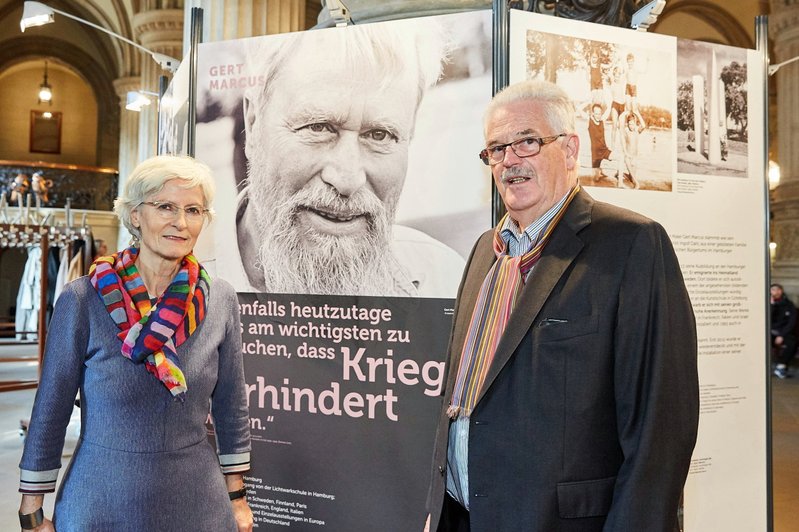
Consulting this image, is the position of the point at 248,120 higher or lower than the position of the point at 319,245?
higher

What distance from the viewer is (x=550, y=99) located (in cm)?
154

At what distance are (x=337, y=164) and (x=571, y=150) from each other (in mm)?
1062

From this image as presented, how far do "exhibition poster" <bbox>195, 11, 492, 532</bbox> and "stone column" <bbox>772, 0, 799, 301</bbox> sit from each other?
11016mm

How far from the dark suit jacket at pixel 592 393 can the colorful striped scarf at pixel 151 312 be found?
0.77 meters

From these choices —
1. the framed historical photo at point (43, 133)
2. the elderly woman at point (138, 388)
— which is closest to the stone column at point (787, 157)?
the elderly woman at point (138, 388)

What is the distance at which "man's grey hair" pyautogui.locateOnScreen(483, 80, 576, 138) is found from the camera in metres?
1.53

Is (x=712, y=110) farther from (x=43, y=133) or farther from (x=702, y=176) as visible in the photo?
(x=43, y=133)

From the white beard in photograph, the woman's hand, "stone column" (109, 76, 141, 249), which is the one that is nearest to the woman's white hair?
the white beard in photograph

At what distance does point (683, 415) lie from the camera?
135 cm

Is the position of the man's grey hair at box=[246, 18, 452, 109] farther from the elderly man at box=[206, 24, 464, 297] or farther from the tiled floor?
the tiled floor

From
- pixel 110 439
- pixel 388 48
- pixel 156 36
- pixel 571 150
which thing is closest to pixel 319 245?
pixel 388 48

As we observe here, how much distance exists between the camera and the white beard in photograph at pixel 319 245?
2414 mm

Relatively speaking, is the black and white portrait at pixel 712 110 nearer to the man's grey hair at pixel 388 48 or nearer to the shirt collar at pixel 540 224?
the man's grey hair at pixel 388 48

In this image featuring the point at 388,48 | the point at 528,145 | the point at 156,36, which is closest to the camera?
the point at 528,145
